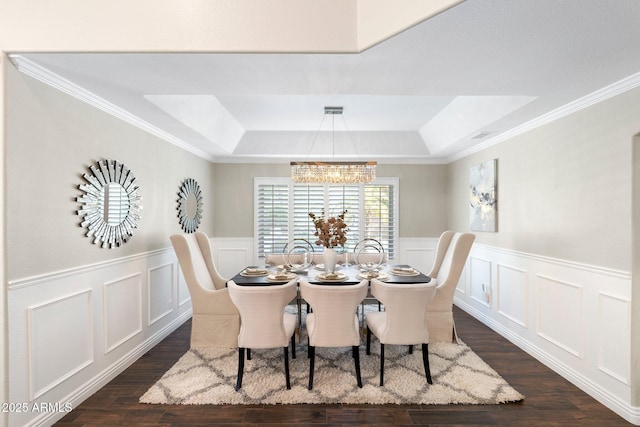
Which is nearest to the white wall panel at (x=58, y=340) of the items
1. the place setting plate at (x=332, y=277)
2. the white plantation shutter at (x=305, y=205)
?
the place setting plate at (x=332, y=277)

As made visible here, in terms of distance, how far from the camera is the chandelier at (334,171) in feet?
13.8

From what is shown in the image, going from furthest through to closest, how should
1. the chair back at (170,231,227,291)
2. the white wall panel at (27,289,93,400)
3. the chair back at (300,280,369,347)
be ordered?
the chair back at (170,231,227,291) < the chair back at (300,280,369,347) < the white wall panel at (27,289,93,400)

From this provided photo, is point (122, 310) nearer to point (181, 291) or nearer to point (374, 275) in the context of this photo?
point (181, 291)

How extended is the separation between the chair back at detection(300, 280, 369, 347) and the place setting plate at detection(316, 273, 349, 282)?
0.53 metres

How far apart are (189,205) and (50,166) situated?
8.02 feet

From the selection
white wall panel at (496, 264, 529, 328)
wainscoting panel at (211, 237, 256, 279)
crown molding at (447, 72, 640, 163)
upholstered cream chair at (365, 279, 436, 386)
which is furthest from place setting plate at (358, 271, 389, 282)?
wainscoting panel at (211, 237, 256, 279)

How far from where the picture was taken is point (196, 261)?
373 cm

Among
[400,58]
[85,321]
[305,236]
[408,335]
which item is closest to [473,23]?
[400,58]

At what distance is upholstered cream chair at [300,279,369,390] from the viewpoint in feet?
8.53

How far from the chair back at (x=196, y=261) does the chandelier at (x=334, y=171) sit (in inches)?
57.2

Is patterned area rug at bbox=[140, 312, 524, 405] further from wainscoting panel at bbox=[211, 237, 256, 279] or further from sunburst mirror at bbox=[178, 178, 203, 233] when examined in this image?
wainscoting panel at bbox=[211, 237, 256, 279]

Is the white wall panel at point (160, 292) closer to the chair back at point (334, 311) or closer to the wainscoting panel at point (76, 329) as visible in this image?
the wainscoting panel at point (76, 329)

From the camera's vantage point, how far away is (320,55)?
6.69 feet

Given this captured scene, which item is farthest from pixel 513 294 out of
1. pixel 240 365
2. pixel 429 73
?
pixel 240 365
